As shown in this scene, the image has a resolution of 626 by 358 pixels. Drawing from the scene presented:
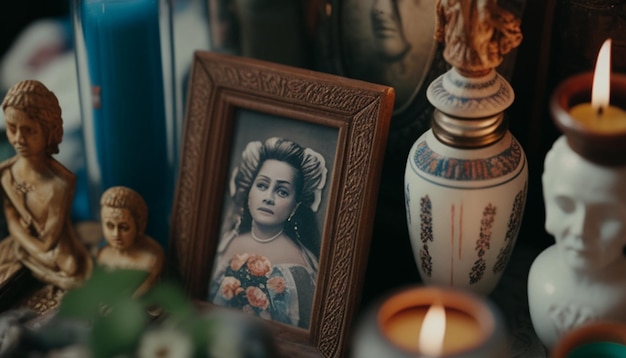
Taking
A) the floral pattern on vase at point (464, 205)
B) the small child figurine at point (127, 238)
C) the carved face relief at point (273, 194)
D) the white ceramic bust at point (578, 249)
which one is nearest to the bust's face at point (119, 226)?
the small child figurine at point (127, 238)

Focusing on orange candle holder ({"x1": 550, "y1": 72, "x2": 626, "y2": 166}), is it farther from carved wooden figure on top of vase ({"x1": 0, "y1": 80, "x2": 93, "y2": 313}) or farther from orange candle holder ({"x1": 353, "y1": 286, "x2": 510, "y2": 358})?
carved wooden figure on top of vase ({"x1": 0, "y1": 80, "x2": 93, "y2": 313})

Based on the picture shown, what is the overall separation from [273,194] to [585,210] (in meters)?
0.32

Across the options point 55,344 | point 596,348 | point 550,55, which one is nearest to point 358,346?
point 596,348

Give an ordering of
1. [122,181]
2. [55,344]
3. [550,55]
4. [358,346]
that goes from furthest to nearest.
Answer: [122,181] < [550,55] < [55,344] < [358,346]

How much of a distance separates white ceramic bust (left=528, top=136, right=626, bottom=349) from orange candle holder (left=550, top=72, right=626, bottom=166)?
0.01 meters

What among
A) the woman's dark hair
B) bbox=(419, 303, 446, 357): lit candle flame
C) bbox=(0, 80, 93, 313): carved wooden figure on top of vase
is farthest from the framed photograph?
bbox=(419, 303, 446, 357): lit candle flame

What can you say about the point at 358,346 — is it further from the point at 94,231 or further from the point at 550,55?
the point at 94,231

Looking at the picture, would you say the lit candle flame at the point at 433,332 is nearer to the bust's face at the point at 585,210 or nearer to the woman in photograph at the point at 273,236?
the bust's face at the point at 585,210

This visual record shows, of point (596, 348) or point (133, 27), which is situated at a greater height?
point (133, 27)

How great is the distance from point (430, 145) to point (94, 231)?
0.43m

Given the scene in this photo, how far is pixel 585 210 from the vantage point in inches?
29.0

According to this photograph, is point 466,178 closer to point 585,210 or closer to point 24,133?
point 585,210

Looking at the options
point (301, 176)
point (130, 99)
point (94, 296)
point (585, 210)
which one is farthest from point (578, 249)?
point (130, 99)

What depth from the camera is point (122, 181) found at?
1068 millimetres
